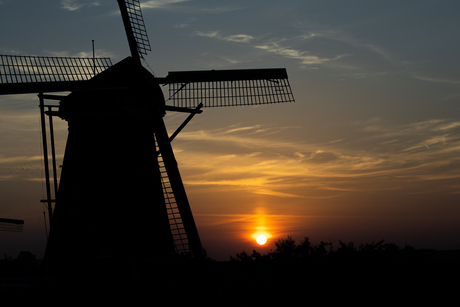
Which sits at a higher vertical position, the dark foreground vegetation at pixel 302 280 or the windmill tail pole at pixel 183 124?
the windmill tail pole at pixel 183 124

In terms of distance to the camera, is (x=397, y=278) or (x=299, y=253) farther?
(x=299, y=253)

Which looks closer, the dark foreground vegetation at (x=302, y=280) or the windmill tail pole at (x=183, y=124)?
the dark foreground vegetation at (x=302, y=280)

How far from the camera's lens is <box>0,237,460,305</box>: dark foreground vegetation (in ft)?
32.3

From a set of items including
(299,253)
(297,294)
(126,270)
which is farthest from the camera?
(126,270)

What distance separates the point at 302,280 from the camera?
33.3 ft

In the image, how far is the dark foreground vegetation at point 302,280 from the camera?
984 cm

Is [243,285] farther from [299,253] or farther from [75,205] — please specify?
[75,205]

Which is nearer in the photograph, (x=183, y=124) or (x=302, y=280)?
(x=302, y=280)

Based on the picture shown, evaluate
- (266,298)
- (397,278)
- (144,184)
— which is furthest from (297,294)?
(144,184)

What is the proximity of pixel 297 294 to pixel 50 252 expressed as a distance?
364 inches

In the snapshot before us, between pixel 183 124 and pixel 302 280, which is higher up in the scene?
pixel 183 124

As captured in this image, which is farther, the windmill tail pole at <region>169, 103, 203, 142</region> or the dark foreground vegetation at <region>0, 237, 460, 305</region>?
the windmill tail pole at <region>169, 103, 203, 142</region>

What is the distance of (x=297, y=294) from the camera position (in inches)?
392

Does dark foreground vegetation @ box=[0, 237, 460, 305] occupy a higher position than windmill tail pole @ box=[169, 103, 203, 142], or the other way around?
windmill tail pole @ box=[169, 103, 203, 142]
